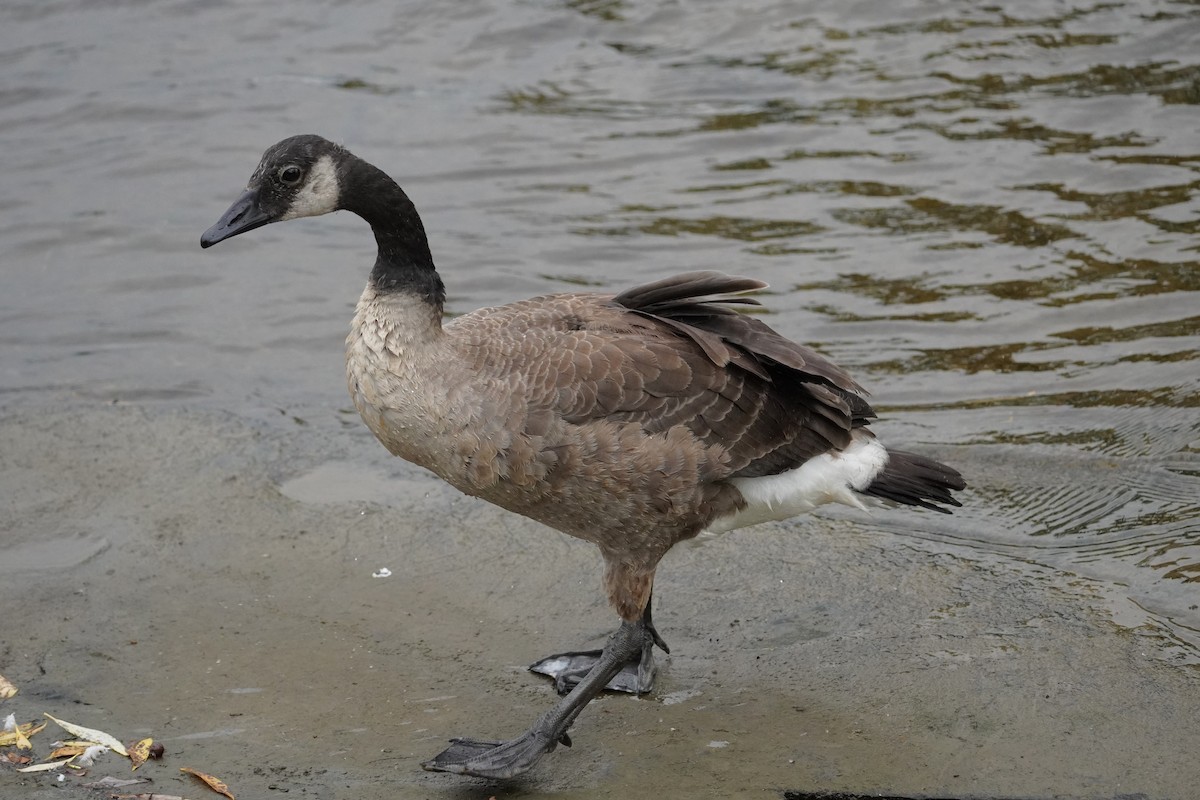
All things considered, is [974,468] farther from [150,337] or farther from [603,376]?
[150,337]

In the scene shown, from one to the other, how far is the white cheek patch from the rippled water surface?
230 cm

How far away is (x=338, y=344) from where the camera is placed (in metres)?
8.08

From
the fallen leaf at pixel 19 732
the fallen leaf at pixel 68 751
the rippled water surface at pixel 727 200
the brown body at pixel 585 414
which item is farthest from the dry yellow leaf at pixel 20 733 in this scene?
the rippled water surface at pixel 727 200

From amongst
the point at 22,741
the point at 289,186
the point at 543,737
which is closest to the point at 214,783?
the point at 22,741

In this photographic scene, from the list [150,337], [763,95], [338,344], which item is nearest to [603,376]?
[338,344]

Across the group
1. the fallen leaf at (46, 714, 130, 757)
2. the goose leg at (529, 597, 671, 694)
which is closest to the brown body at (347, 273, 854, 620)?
the goose leg at (529, 597, 671, 694)

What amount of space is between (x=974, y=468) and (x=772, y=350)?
2.00 metres

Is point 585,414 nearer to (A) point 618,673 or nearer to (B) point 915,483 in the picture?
(A) point 618,673

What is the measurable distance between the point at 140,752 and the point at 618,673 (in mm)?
1703

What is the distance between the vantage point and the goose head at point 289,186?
488cm

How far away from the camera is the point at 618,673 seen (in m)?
4.91

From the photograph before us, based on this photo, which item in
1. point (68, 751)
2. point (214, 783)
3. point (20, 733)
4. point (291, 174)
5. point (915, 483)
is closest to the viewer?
point (214, 783)

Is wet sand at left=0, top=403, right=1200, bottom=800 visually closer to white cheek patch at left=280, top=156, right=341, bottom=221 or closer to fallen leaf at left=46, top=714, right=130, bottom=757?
fallen leaf at left=46, top=714, right=130, bottom=757

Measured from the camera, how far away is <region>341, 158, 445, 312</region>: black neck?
4934 mm
